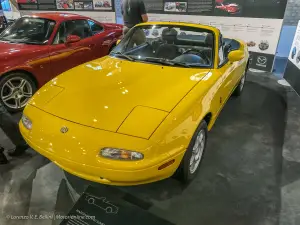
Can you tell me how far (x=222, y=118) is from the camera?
3.46m

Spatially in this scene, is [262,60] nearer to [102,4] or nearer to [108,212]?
[102,4]

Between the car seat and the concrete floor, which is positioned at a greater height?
the car seat

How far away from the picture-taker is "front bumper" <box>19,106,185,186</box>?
1639 millimetres

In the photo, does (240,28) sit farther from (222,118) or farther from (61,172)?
(61,172)

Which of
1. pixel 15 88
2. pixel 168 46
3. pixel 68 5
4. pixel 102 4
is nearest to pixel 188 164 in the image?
pixel 168 46

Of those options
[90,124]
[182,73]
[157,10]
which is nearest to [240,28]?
[157,10]

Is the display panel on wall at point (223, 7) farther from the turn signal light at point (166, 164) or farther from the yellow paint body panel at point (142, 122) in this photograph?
the turn signal light at point (166, 164)

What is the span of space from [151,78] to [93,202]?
121cm

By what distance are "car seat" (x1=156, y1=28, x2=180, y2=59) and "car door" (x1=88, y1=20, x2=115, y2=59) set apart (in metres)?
1.92

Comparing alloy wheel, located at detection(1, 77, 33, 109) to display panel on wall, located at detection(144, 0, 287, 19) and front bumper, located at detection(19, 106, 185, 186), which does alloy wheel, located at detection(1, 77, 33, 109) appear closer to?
front bumper, located at detection(19, 106, 185, 186)

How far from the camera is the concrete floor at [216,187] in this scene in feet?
6.43

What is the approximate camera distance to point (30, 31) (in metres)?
3.94

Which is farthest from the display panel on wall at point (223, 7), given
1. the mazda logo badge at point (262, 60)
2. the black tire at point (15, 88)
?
the black tire at point (15, 88)

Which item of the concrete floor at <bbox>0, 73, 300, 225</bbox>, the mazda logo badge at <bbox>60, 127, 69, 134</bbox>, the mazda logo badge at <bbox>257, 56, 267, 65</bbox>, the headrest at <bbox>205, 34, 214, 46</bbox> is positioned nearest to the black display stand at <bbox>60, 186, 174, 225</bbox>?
the concrete floor at <bbox>0, 73, 300, 225</bbox>
